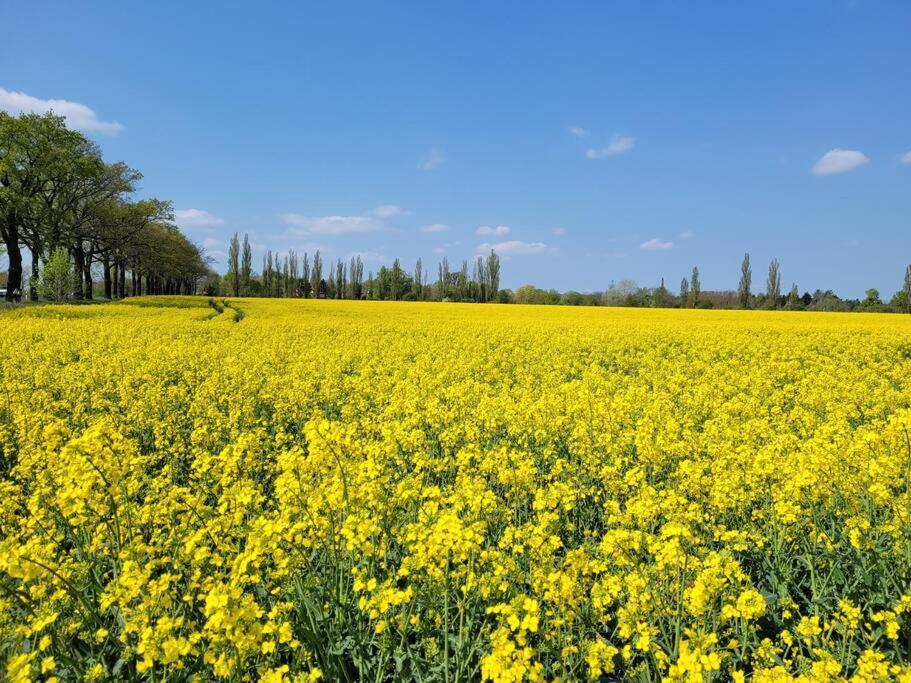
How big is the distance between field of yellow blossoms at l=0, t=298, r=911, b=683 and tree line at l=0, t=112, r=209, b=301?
40980 millimetres

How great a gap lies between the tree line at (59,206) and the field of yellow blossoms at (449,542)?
41.0 metres

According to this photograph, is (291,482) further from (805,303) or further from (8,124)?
(805,303)

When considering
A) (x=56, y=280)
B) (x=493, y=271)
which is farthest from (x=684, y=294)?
(x=56, y=280)

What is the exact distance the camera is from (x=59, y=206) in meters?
43.0

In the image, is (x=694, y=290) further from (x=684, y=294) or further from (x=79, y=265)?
(x=79, y=265)

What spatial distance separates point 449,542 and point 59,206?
5430cm

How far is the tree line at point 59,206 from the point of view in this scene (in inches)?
1540

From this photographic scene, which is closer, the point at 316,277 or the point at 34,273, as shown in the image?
the point at 34,273

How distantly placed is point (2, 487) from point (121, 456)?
154cm

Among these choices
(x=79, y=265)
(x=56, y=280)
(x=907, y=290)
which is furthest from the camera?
(x=907, y=290)

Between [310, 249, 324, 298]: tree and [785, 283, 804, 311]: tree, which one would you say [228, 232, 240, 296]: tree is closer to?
[310, 249, 324, 298]: tree

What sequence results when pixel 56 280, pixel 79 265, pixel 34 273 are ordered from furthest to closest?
pixel 79 265 → pixel 34 273 → pixel 56 280

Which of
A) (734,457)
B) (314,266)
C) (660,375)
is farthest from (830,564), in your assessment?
(314,266)

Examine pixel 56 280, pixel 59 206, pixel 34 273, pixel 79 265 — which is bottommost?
pixel 56 280
